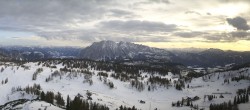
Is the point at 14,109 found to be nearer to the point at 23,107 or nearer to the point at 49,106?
the point at 23,107

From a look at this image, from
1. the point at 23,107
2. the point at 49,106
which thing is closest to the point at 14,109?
the point at 23,107
